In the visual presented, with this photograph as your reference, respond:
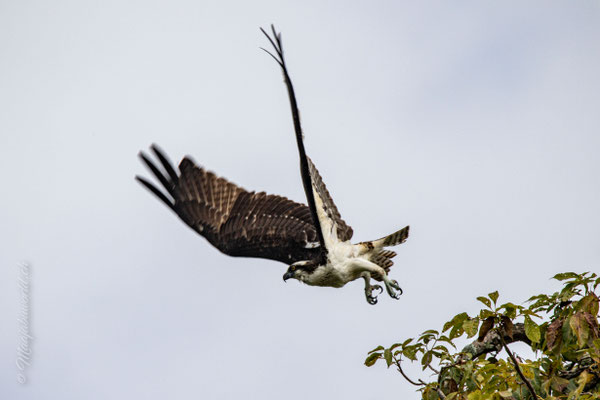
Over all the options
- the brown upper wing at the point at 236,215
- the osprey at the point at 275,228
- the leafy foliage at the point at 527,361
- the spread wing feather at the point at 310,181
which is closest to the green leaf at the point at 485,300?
the leafy foliage at the point at 527,361

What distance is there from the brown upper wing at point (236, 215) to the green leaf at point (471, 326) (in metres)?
4.46

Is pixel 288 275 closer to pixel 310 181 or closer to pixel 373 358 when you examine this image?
pixel 310 181

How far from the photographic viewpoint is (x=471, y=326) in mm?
4750

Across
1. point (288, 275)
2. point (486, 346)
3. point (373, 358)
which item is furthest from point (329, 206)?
point (373, 358)

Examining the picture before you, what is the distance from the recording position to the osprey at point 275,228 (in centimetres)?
871

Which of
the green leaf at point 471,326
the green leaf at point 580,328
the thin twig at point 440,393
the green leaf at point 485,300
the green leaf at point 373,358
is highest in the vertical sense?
the green leaf at point 485,300

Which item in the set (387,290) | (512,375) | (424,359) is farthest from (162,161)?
(512,375)

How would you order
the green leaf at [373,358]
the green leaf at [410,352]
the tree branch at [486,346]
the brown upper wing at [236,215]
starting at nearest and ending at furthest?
the green leaf at [410,352], the green leaf at [373,358], the tree branch at [486,346], the brown upper wing at [236,215]

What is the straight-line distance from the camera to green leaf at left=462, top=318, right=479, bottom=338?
473cm

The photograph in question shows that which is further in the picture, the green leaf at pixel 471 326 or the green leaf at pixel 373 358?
the green leaf at pixel 373 358

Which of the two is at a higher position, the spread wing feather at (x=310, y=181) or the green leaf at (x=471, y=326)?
the spread wing feather at (x=310, y=181)

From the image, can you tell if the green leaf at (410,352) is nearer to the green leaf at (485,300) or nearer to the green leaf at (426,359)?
the green leaf at (426,359)

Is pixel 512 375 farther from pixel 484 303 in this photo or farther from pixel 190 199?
pixel 190 199

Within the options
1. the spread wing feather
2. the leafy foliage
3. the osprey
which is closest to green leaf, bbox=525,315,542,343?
the leafy foliage
